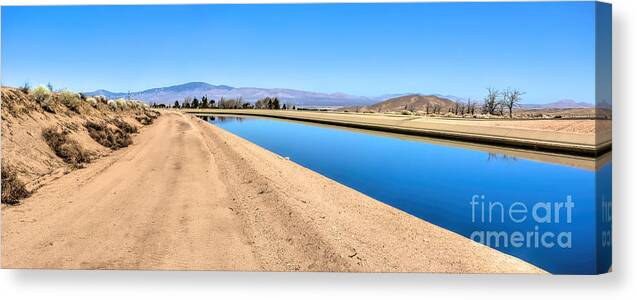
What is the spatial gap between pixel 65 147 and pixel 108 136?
1.55 meters

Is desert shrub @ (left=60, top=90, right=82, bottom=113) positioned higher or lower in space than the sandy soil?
higher

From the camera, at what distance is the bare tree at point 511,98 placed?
21.1 feet

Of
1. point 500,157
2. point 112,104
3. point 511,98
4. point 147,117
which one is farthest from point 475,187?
point 112,104

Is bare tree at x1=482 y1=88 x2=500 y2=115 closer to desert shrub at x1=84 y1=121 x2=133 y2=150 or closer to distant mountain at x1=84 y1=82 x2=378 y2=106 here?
distant mountain at x1=84 y1=82 x2=378 y2=106

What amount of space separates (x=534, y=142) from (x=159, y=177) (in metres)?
5.60

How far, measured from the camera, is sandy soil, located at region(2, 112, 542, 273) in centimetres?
573

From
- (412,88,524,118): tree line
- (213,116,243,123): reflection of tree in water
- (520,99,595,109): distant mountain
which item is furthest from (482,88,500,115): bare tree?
(213,116,243,123): reflection of tree in water

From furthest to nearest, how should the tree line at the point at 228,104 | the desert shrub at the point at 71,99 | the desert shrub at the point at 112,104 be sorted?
the desert shrub at the point at 112,104, the tree line at the point at 228,104, the desert shrub at the point at 71,99

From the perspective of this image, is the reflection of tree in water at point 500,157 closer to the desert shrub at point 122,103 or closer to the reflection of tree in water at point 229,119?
the reflection of tree in water at point 229,119

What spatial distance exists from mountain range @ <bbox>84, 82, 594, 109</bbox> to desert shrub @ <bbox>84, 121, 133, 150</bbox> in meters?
1.60

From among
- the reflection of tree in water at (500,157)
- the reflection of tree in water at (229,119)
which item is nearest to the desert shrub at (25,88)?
the reflection of tree in water at (229,119)

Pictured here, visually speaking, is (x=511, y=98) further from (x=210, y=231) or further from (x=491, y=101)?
(x=210, y=231)

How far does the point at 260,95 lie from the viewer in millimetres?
7207

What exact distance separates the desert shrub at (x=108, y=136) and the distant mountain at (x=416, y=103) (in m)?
5.07
